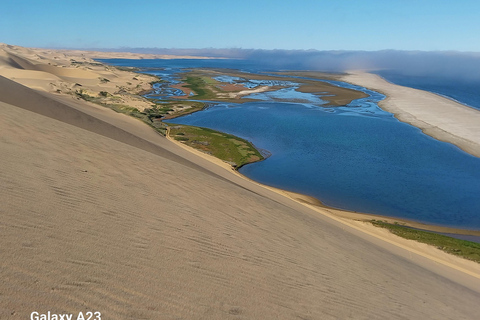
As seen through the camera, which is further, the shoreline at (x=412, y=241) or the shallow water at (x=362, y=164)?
the shallow water at (x=362, y=164)

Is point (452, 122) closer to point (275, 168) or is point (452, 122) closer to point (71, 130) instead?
point (275, 168)

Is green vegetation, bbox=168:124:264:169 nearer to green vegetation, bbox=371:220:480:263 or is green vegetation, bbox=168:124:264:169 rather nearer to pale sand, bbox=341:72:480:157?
green vegetation, bbox=371:220:480:263

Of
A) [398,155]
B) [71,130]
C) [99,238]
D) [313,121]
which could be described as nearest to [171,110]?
[313,121]

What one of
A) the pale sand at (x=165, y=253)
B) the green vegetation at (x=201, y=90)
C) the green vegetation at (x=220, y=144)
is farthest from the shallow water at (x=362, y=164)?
the green vegetation at (x=201, y=90)

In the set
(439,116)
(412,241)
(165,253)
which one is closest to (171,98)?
(439,116)

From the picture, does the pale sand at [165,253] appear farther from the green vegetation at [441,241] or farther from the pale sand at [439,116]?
the pale sand at [439,116]

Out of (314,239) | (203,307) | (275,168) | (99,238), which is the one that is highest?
(99,238)
